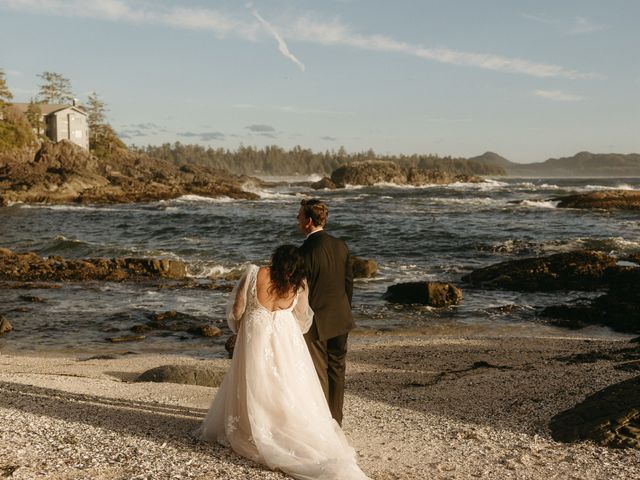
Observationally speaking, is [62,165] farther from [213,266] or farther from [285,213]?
[213,266]

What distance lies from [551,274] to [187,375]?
1393 cm

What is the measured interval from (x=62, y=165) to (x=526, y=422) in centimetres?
7295

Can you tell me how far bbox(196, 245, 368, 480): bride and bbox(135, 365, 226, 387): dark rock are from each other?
11.1 feet

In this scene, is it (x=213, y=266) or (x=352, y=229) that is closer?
(x=213, y=266)

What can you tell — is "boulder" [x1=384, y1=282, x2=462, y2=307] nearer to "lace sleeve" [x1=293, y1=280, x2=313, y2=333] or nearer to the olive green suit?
the olive green suit

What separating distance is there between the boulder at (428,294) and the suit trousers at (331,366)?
1102 cm

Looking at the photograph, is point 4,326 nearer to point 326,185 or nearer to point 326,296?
point 326,296

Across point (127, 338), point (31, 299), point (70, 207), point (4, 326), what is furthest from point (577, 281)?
point (70, 207)

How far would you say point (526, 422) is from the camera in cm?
762

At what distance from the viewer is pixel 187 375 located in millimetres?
9914

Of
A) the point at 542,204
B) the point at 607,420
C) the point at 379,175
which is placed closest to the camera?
the point at 607,420

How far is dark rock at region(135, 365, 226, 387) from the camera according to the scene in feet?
32.2

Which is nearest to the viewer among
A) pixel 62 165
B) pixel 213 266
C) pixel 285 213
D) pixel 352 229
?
pixel 213 266

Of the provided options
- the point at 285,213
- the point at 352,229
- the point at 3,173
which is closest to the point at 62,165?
the point at 3,173
